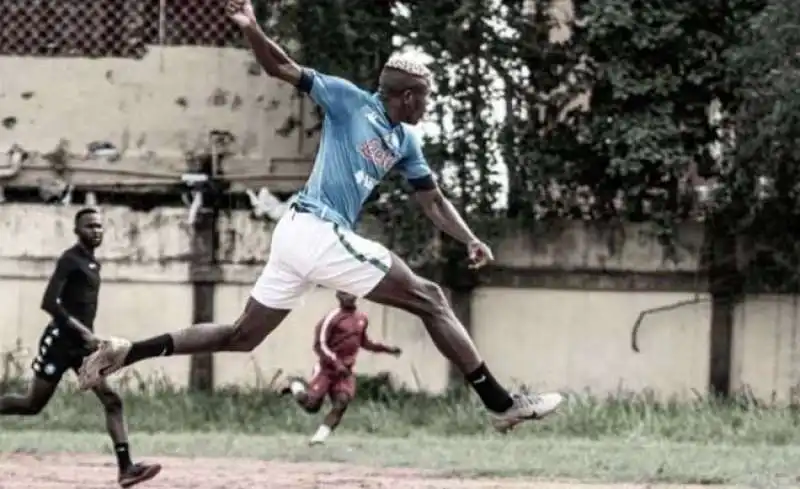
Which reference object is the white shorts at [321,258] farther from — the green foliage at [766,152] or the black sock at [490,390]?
the green foliage at [766,152]

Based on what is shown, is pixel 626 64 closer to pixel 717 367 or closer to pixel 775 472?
pixel 717 367

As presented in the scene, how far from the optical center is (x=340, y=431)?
1208 cm

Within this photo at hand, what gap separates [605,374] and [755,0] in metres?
3.79

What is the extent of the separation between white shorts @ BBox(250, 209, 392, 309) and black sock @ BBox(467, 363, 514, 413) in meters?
0.72

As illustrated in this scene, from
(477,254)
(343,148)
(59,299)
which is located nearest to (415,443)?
(59,299)

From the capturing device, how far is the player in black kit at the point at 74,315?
8.60 meters

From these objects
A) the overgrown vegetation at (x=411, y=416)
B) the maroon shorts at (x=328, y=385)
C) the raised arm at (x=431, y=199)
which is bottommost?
the overgrown vegetation at (x=411, y=416)

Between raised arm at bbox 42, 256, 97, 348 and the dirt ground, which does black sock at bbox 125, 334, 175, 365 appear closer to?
the dirt ground

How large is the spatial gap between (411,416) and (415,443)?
1.77 meters

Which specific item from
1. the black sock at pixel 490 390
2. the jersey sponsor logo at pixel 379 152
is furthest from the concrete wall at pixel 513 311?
the jersey sponsor logo at pixel 379 152

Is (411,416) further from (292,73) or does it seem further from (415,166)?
(292,73)

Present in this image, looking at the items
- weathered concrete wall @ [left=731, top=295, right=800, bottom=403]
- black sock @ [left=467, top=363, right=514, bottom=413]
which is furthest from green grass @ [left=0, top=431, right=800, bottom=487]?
weathered concrete wall @ [left=731, top=295, right=800, bottom=403]

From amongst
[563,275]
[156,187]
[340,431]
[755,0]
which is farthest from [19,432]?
[755,0]

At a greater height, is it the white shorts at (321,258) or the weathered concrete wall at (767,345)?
the white shorts at (321,258)
